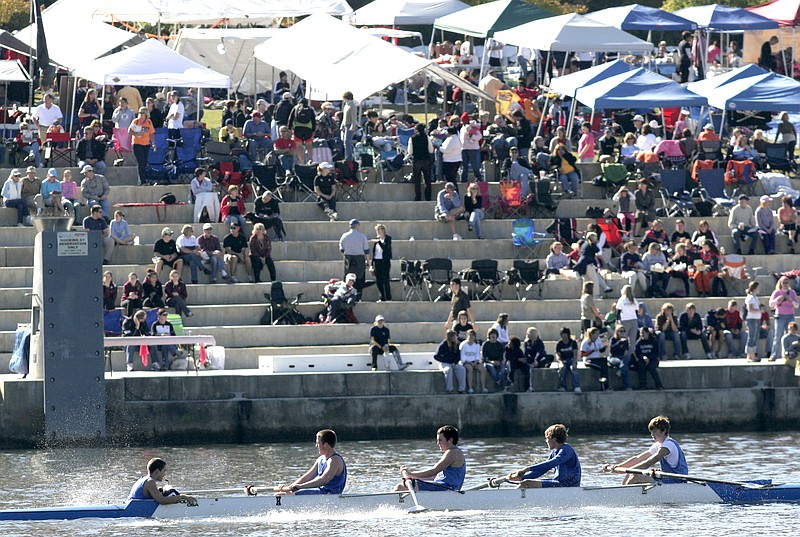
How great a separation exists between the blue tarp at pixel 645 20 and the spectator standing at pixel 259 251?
14.5 metres

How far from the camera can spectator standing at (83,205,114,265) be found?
31281 mm

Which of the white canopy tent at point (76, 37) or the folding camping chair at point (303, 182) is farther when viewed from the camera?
Result: the white canopy tent at point (76, 37)

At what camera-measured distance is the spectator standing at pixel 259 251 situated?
1237 inches

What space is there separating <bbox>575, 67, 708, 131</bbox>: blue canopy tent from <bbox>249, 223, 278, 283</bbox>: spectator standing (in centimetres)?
799

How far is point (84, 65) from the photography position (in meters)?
36.8

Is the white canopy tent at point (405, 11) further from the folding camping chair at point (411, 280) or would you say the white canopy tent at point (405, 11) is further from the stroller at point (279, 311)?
the stroller at point (279, 311)

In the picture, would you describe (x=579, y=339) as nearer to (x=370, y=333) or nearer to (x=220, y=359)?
(x=370, y=333)

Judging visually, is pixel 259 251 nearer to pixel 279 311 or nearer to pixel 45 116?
pixel 279 311

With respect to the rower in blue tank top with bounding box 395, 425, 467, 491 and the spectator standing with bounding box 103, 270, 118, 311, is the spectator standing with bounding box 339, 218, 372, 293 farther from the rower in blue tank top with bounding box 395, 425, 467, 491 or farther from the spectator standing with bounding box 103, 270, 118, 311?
the rower in blue tank top with bounding box 395, 425, 467, 491

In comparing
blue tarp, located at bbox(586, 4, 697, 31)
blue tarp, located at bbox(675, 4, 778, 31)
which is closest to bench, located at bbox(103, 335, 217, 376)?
blue tarp, located at bbox(586, 4, 697, 31)

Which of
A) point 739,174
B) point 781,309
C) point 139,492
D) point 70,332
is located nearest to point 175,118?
point 70,332

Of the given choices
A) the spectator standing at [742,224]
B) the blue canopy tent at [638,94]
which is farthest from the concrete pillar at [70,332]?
the blue canopy tent at [638,94]

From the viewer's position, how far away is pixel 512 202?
34281 mm

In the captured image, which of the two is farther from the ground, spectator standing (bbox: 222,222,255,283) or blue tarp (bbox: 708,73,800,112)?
blue tarp (bbox: 708,73,800,112)
